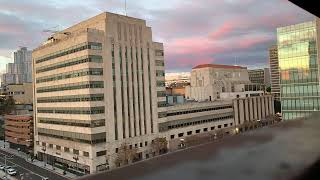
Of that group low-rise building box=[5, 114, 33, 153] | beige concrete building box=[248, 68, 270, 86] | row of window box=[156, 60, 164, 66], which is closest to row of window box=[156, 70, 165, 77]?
row of window box=[156, 60, 164, 66]

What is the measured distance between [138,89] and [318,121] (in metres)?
44.9

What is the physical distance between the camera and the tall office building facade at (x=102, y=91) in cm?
4288

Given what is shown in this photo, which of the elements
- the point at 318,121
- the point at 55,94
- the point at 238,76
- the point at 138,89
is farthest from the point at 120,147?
the point at 238,76

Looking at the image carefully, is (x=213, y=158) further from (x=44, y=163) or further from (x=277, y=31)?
(x=44, y=163)

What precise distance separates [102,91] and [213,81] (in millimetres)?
55199

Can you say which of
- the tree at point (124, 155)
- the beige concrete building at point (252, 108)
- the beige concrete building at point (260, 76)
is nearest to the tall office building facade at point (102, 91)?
the tree at point (124, 155)

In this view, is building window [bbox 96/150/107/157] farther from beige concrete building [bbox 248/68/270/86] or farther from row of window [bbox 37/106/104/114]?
beige concrete building [bbox 248/68/270/86]

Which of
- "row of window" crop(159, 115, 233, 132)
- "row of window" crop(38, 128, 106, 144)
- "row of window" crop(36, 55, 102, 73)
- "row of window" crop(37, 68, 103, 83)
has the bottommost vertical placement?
"row of window" crop(38, 128, 106, 144)

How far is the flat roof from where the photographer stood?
145cm

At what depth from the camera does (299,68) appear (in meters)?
35.8

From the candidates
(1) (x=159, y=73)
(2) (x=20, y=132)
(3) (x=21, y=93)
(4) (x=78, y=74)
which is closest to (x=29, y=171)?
(4) (x=78, y=74)

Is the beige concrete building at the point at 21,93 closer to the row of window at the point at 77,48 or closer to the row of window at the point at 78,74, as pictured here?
the row of window at the point at 78,74

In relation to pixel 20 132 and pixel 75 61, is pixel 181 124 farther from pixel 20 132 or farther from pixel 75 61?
pixel 20 132

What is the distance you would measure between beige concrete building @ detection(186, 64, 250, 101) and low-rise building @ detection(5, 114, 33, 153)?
4480cm
